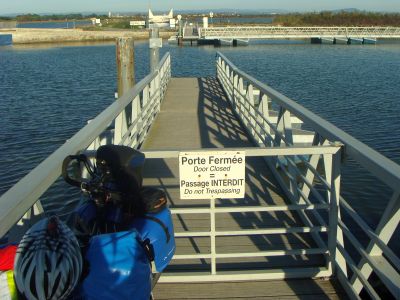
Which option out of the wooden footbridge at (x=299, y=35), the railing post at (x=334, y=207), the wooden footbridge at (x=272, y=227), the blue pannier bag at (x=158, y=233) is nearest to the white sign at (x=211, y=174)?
the wooden footbridge at (x=272, y=227)

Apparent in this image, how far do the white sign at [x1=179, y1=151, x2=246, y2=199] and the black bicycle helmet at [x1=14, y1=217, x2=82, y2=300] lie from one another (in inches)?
62.6

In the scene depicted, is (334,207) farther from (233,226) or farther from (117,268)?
(117,268)

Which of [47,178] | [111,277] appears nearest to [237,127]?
[47,178]

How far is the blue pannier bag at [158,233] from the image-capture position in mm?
2336

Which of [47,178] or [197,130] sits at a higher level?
[47,178]

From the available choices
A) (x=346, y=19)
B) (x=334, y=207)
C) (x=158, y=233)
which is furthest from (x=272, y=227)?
(x=346, y=19)

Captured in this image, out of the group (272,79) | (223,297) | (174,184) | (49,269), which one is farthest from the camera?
(272,79)

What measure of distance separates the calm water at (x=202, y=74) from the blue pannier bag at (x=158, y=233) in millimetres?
7327

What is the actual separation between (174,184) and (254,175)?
1.05m

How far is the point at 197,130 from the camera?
349 inches

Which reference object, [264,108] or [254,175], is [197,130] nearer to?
[264,108]

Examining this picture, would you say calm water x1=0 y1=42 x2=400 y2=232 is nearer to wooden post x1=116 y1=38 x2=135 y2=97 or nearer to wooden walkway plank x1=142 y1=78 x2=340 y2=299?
wooden post x1=116 y1=38 x2=135 y2=97

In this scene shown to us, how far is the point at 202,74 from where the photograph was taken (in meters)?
30.1

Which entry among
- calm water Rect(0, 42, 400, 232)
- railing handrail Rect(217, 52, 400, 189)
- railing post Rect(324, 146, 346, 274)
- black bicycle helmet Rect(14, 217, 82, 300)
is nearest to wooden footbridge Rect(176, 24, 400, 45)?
calm water Rect(0, 42, 400, 232)
